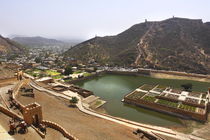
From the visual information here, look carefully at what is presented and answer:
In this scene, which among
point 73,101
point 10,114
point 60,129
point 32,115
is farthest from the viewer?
point 73,101

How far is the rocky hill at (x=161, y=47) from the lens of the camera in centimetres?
6700

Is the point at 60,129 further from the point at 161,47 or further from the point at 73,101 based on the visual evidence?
the point at 161,47

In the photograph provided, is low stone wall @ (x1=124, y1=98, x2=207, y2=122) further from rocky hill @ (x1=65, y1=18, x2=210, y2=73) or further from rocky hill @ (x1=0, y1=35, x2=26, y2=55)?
rocky hill @ (x1=0, y1=35, x2=26, y2=55)

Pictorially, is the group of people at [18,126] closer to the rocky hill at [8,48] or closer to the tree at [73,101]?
the tree at [73,101]

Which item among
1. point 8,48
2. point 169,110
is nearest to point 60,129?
point 169,110

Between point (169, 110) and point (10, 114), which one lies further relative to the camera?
point (169, 110)

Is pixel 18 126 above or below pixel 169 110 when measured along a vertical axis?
above

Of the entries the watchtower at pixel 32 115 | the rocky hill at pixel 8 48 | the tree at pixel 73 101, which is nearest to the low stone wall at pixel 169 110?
the tree at pixel 73 101

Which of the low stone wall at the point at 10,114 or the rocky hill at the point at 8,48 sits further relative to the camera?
the rocky hill at the point at 8,48

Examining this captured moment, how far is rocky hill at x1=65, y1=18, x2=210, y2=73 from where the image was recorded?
67000 millimetres

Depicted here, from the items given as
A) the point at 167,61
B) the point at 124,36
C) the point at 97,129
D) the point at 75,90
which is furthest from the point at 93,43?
the point at 97,129

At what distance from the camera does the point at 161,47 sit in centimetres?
8081

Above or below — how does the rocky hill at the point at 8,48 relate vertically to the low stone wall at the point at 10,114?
above

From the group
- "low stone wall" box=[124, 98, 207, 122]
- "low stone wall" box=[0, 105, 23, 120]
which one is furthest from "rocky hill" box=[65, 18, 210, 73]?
"low stone wall" box=[0, 105, 23, 120]
